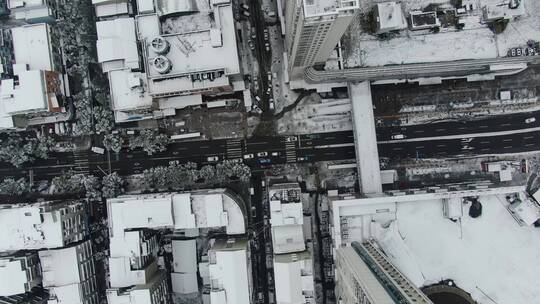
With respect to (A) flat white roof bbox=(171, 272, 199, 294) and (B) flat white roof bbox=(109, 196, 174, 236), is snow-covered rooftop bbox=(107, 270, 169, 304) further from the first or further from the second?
(B) flat white roof bbox=(109, 196, 174, 236)

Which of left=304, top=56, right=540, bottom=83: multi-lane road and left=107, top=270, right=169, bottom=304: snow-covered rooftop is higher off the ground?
left=304, top=56, right=540, bottom=83: multi-lane road

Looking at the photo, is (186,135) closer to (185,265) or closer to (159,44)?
(159,44)

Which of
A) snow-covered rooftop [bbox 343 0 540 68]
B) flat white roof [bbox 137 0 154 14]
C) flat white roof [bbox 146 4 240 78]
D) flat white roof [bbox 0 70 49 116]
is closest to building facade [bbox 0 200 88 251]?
flat white roof [bbox 0 70 49 116]

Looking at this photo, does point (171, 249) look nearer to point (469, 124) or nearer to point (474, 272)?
point (474, 272)

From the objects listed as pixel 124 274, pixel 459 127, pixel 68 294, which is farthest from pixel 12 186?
pixel 459 127

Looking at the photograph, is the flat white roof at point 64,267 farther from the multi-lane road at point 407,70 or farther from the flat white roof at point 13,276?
the multi-lane road at point 407,70

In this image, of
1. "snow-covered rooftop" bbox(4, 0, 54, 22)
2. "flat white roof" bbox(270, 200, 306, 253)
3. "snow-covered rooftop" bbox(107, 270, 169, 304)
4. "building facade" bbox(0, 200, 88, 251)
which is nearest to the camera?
"snow-covered rooftop" bbox(107, 270, 169, 304)
